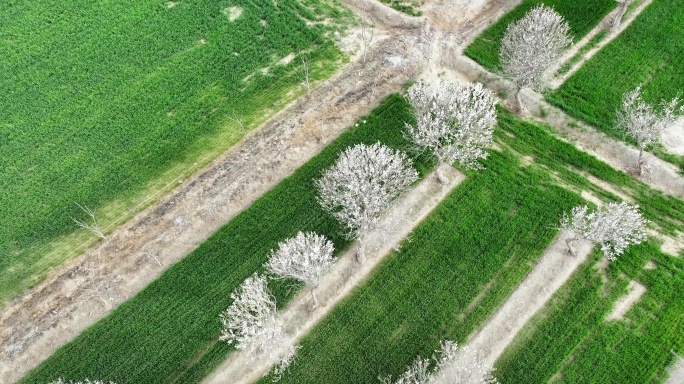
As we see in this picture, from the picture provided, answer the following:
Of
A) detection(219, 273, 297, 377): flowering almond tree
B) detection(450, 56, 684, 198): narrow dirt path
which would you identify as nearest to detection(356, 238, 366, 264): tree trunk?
detection(219, 273, 297, 377): flowering almond tree

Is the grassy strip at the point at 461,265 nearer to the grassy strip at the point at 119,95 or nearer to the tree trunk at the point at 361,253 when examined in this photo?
the tree trunk at the point at 361,253

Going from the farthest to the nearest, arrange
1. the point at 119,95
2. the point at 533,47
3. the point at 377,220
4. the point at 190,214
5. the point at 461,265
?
the point at 119,95 < the point at 533,47 < the point at 190,214 < the point at 461,265 < the point at 377,220

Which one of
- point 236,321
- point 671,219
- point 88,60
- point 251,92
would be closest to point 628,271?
point 671,219

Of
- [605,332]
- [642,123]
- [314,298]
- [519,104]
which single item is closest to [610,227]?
[605,332]

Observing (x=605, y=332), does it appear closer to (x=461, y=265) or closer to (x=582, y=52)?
(x=461, y=265)

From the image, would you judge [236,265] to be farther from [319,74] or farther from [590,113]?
[590,113]
